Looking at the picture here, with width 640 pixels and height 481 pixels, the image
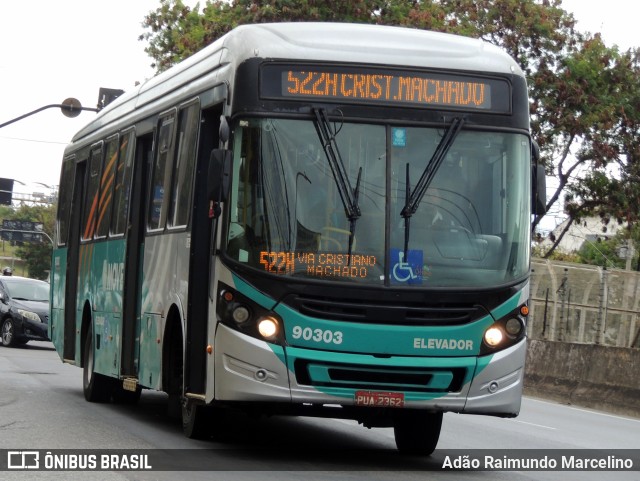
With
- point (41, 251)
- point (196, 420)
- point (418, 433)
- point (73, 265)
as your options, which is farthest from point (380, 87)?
point (41, 251)

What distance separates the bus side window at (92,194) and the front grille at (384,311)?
6.64 metres

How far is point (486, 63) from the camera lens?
11273mm

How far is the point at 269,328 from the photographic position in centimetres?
1052

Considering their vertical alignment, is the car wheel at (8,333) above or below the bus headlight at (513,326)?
below

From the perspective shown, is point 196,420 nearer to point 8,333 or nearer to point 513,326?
point 513,326

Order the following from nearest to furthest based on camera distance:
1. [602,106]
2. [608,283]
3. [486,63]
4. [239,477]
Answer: [239,477]
[486,63]
[608,283]
[602,106]

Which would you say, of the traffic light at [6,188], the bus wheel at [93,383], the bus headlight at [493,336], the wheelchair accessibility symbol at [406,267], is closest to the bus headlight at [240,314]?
the wheelchair accessibility symbol at [406,267]

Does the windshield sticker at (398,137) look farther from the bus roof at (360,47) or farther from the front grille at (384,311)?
the front grille at (384,311)

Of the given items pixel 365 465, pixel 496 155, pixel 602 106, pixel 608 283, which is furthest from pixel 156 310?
pixel 602 106

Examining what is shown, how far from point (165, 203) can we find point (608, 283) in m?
13.0

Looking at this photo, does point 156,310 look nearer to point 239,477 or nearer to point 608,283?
point 239,477

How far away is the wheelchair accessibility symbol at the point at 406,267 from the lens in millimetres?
10648

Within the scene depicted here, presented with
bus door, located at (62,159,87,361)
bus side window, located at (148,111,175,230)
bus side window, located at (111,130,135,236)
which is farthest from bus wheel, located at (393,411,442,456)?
bus door, located at (62,159,87,361)

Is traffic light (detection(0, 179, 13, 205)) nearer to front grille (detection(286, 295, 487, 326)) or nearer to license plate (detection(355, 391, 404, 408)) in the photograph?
front grille (detection(286, 295, 487, 326))
